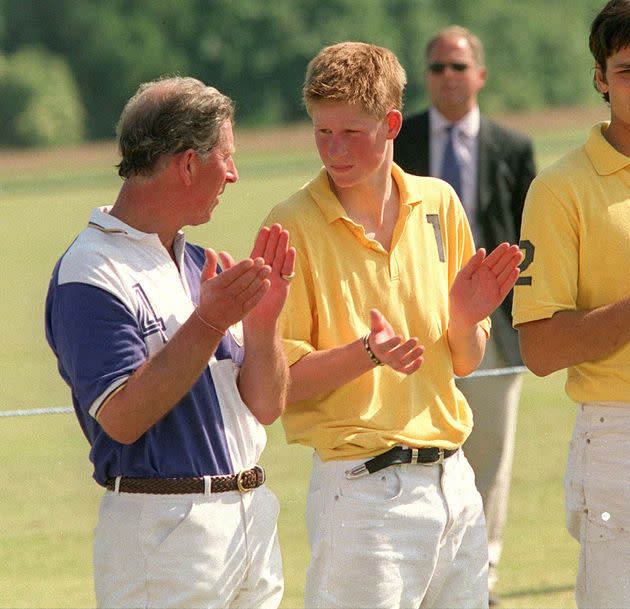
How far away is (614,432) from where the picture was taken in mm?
4039

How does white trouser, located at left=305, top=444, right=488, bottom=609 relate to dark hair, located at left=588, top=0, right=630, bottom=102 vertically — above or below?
below

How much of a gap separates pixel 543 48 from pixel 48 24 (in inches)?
770

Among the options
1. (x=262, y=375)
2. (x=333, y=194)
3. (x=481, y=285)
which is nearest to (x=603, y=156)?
(x=481, y=285)

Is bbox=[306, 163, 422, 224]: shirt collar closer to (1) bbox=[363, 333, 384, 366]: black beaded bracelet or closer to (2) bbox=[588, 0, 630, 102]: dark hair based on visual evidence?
(1) bbox=[363, 333, 384, 366]: black beaded bracelet

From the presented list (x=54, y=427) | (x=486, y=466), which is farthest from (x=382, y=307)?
(x=54, y=427)

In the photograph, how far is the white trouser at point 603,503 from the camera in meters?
4.02

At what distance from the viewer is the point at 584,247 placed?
4.04 metres

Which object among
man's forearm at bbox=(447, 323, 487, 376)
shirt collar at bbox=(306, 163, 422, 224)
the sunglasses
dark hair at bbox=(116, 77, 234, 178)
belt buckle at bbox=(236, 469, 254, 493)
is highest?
Result: dark hair at bbox=(116, 77, 234, 178)

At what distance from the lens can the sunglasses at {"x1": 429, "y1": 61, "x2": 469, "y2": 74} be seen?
279 inches

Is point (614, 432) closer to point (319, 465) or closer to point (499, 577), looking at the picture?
point (319, 465)

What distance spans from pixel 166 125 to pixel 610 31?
1.26 metres

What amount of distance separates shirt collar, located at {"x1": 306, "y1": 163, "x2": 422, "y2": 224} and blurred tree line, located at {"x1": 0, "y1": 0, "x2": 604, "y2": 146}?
49745mm

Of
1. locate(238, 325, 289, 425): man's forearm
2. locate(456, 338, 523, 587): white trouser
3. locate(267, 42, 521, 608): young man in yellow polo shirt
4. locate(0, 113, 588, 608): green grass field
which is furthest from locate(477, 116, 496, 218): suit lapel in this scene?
locate(238, 325, 289, 425): man's forearm

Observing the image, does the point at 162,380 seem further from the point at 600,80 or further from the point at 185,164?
the point at 600,80
